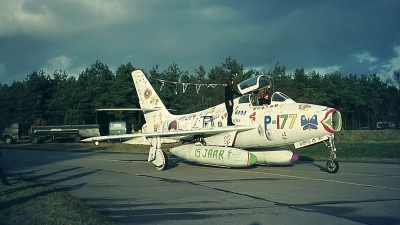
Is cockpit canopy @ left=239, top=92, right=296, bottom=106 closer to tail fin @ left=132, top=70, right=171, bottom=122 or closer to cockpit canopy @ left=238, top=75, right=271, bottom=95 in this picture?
cockpit canopy @ left=238, top=75, right=271, bottom=95

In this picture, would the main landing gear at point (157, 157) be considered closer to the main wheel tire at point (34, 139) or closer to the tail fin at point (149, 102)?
the tail fin at point (149, 102)

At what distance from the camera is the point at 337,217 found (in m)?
7.71

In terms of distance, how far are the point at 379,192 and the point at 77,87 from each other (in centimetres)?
6313

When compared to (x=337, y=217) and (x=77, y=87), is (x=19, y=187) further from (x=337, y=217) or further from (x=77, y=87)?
(x=77, y=87)

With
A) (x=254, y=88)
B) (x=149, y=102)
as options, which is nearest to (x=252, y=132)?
(x=254, y=88)

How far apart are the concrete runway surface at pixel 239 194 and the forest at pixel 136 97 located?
3529 centimetres

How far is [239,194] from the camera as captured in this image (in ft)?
34.7

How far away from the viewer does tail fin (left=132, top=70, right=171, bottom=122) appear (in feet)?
71.5

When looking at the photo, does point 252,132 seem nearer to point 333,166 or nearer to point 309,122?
point 309,122

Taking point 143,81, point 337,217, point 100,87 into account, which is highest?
point 100,87

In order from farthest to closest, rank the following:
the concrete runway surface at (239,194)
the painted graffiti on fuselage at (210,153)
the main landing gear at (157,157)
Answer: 1. the main landing gear at (157,157)
2. the painted graffiti on fuselage at (210,153)
3. the concrete runway surface at (239,194)

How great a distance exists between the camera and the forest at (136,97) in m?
56.2

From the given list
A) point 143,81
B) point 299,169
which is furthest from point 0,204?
point 143,81

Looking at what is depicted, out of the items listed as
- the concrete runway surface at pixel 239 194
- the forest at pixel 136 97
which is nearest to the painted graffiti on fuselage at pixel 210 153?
the concrete runway surface at pixel 239 194
